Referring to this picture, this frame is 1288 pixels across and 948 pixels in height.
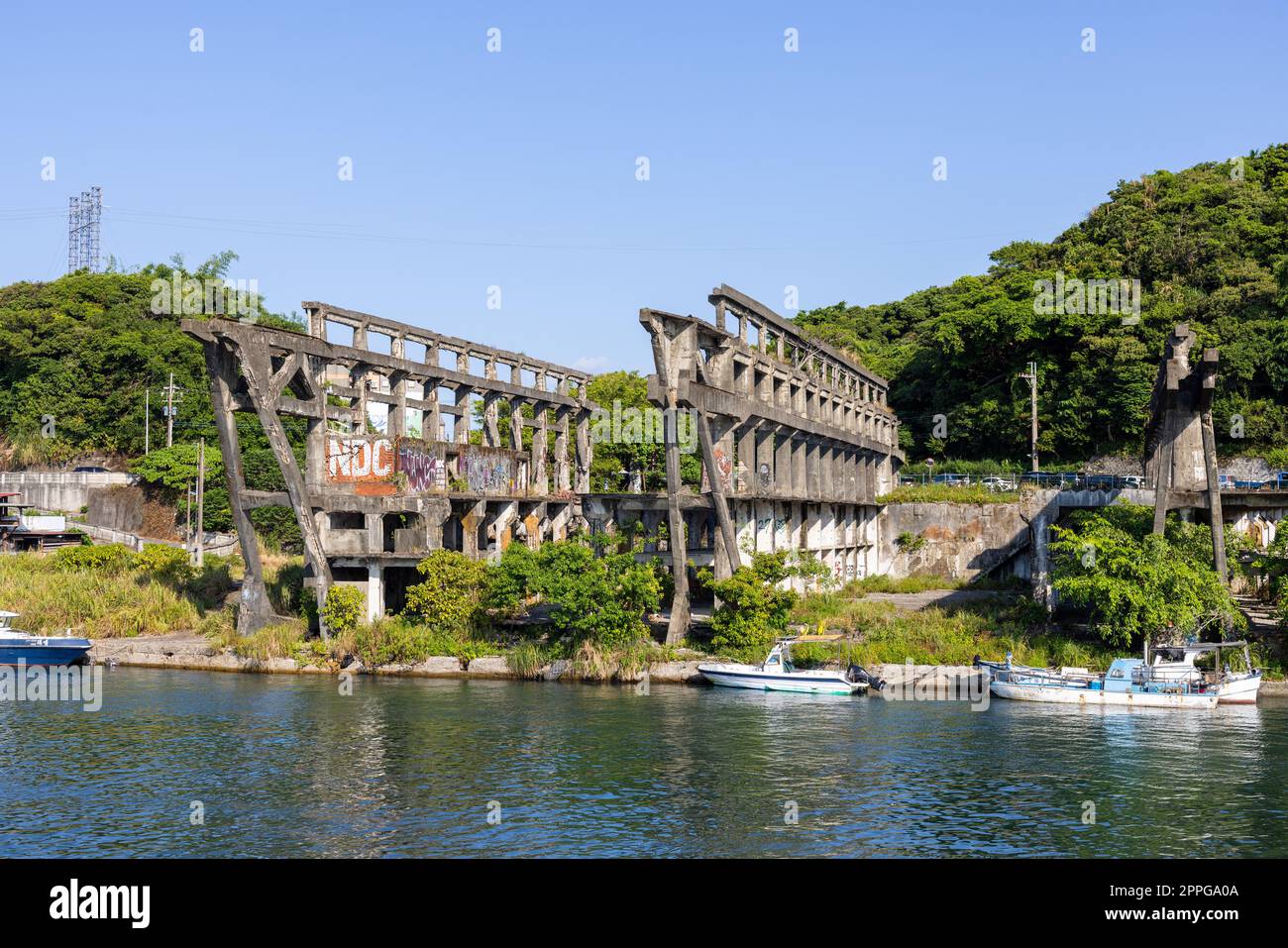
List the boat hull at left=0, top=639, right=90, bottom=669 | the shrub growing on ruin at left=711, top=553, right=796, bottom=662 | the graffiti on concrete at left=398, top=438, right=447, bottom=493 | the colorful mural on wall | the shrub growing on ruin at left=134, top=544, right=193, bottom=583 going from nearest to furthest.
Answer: the shrub growing on ruin at left=711, top=553, right=796, bottom=662 → the boat hull at left=0, top=639, right=90, bottom=669 → the colorful mural on wall → the graffiti on concrete at left=398, top=438, right=447, bottom=493 → the shrub growing on ruin at left=134, top=544, right=193, bottom=583

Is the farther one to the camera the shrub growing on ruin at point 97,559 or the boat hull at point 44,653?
the shrub growing on ruin at point 97,559

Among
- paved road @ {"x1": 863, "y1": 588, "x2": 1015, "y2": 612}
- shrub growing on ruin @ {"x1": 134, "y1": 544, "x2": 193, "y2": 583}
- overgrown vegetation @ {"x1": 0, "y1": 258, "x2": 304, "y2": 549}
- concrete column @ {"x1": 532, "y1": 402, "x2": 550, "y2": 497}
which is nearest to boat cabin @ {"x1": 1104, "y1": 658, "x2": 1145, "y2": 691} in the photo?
paved road @ {"x1": 863, "y1": 588, "x2": 1015, "y2": 612}

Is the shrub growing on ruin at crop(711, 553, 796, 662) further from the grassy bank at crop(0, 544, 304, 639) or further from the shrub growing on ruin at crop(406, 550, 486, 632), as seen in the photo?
the grassy bank at crop(0, 544, 304, 639)

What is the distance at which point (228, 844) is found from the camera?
22.7 meters

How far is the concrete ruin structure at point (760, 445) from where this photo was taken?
42.4 m

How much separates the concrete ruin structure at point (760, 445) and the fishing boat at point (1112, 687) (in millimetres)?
9872

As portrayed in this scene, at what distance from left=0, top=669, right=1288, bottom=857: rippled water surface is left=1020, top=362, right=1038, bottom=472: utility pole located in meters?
37.4

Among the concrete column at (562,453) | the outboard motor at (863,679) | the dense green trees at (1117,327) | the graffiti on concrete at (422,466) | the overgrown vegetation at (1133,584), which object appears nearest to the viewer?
the overgrown vegetation at (1133,584)

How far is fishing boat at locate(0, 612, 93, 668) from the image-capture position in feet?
148

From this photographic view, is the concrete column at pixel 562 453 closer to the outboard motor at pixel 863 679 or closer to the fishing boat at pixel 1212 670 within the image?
the outboard motor at pixel 863 679

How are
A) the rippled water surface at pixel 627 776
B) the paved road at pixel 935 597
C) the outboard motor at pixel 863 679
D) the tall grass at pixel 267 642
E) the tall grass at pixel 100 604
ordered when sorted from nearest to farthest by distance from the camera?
the rippled water surface at pixel 627 776
the outboard motor at pixel 863 679
the tall grass at pixel 267 642
the tall grass at pixel 100 604
the paved road at pixel 935 597

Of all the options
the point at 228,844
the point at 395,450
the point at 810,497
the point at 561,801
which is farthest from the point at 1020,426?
the point at 228,844

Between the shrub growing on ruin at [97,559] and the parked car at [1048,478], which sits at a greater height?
the parked car at [1048,478]

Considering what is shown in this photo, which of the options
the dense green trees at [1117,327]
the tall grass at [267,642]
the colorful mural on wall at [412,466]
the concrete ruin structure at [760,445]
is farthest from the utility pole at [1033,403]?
the tall grass at [267,642]
